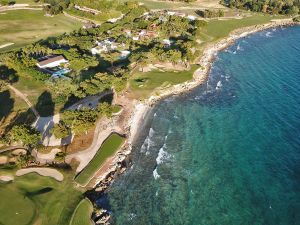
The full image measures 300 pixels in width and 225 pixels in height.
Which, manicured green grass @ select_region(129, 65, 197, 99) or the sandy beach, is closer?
the sandy beach

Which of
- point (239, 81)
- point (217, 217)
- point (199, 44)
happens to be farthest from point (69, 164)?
point (199, 44)

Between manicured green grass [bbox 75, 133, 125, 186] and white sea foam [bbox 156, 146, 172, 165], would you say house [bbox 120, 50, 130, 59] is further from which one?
white sea foam [bbox 156, 146, 172, 165]

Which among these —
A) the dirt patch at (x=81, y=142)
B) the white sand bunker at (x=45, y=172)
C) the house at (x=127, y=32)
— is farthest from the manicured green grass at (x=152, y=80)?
the white sand bunker at (x=45, y=172)

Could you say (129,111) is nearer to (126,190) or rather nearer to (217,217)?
(126,190)

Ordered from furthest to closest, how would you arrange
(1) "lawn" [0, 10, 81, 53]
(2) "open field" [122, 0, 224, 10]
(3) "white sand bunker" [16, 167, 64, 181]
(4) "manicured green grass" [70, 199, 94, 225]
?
(2) "open field" [122, 0, 224, 10], (1) "lawn" [0, 10, 81, 53], (3) "white sand bunker" [16, 167, 64, 181], (4) "manicured green grass" [70, 199, 94, 225]

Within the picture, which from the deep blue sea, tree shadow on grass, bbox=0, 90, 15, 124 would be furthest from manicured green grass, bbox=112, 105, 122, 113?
tree shadow on grass, bbox=0, 90, 15, 124

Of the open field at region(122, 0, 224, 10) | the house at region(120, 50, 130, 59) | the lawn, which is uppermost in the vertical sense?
Result: the open field at region(122, 0, 224, 10)
